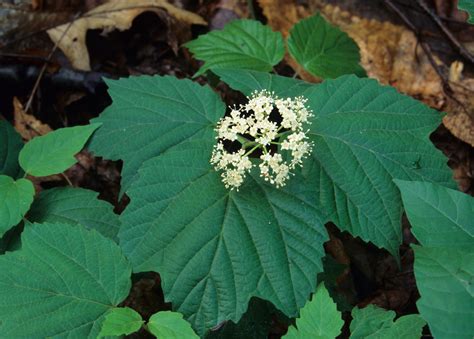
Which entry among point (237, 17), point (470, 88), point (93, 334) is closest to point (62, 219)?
point (93, 334)

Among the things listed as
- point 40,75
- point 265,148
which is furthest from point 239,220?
point 40,75

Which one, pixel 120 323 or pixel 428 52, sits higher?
pixel 428 52

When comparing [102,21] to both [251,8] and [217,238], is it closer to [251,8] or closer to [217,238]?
[251,8]

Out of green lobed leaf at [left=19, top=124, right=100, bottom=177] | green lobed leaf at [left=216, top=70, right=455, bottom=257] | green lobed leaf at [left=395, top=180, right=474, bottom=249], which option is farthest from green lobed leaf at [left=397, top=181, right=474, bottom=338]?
green lobed leaf at [left=19, top=124, right=100, bottom=177]

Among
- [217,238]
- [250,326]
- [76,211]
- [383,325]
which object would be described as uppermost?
[217,238]

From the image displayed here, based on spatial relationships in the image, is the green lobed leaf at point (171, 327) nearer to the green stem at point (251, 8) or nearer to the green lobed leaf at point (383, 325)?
the green lobed leaf at point (383, 325)

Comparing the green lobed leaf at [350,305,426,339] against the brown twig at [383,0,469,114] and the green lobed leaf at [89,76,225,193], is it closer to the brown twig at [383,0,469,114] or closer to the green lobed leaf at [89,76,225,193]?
the green lobed leaf at [89,76,225,193]
